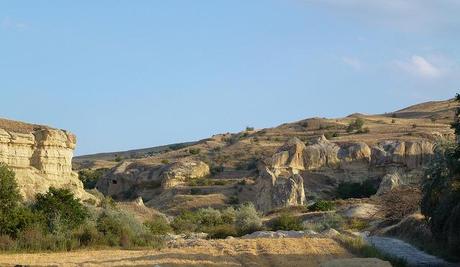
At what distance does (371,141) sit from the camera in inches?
3319

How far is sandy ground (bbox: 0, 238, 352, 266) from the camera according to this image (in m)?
20.4

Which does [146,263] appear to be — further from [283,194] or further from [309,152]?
[309,152]

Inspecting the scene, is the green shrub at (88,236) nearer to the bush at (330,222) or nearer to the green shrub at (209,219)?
the bush at (330,222)

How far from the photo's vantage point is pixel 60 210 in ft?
100

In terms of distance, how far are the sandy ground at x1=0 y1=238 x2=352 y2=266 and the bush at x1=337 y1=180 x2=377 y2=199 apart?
42832 mm

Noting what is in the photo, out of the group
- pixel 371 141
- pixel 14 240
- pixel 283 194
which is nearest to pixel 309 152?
pixel 371 141

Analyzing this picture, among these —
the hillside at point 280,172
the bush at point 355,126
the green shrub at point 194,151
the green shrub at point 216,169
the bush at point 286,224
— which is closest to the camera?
the bush at point 286,224

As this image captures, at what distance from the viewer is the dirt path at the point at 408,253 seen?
26.3 m

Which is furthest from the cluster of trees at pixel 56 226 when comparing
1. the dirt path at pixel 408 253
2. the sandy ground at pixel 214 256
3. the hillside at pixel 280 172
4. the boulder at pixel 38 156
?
the hillside at pixel 280 172

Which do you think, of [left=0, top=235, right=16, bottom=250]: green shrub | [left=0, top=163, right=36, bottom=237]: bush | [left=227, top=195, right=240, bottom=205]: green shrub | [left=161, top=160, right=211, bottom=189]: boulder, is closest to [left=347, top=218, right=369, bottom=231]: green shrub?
[left=227, top=195, right=240, bottom=205]: green shrub

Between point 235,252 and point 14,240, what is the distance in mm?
8255

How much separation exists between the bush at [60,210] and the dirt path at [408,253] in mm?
12367

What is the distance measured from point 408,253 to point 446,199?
3.60 m

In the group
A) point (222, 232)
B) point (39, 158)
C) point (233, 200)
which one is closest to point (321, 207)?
point (233, 200)
